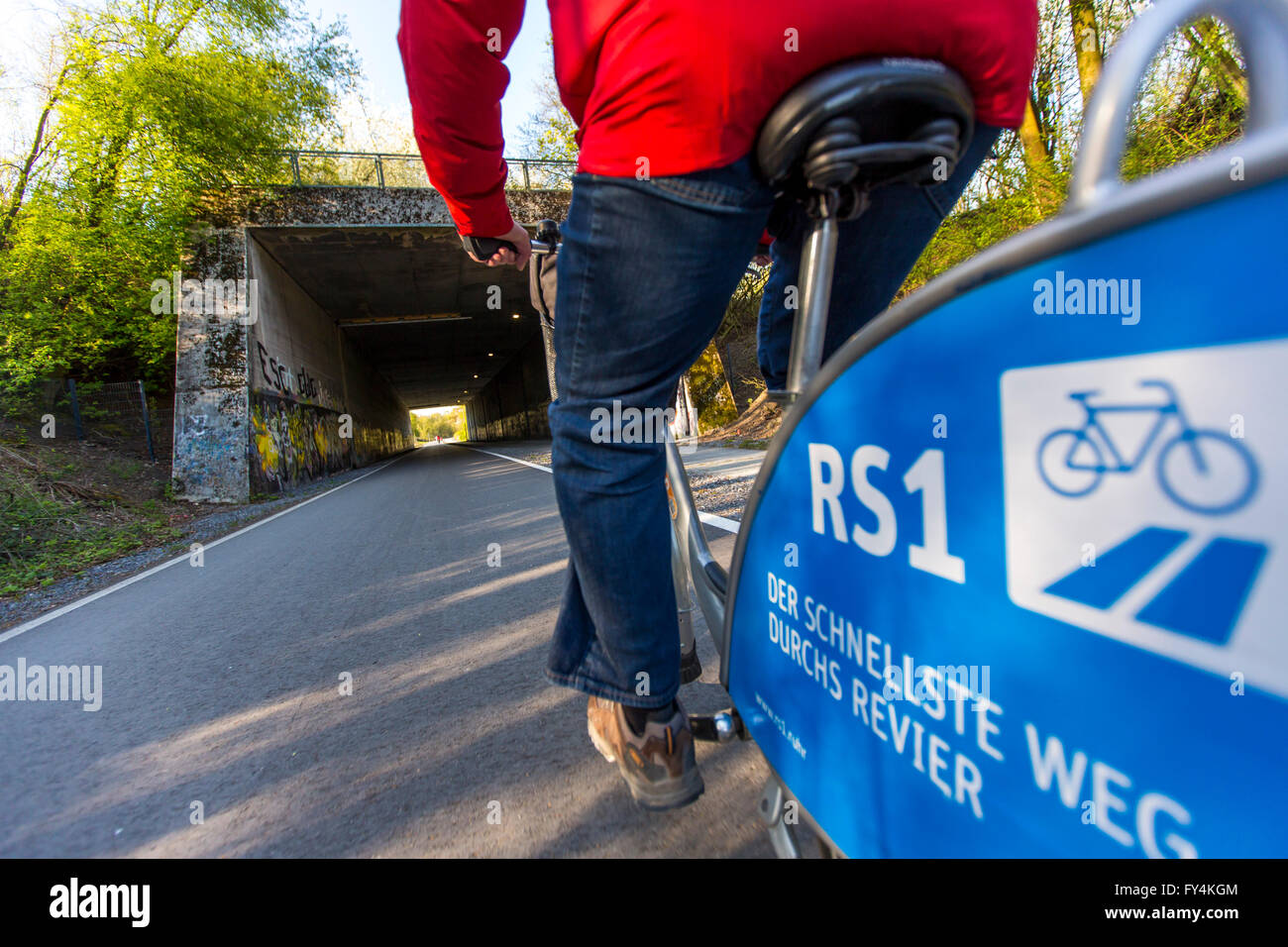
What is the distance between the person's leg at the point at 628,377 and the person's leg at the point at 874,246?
21cm

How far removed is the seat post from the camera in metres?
1.03

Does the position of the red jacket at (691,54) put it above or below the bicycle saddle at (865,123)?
above

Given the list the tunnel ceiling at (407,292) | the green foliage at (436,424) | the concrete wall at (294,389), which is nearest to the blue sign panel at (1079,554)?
the tunnel ceiling at (407,292)

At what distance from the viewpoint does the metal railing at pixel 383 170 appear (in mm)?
15062

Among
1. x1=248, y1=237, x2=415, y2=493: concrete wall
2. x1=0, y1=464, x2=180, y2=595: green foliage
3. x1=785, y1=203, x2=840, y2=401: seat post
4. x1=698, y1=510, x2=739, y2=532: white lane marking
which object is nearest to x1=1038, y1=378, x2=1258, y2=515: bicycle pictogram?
x1=785, y1=203, x2=840, y2=401: seat post

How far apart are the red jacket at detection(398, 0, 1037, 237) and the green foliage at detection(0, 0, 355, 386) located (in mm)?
14521

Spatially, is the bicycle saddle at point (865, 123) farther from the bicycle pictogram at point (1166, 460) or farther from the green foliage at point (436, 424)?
the green foliage at point (436, 424)

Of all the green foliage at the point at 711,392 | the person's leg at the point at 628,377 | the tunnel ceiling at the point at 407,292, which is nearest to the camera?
the person's leg at the point at 628,377

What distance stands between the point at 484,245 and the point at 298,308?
63.1 ft

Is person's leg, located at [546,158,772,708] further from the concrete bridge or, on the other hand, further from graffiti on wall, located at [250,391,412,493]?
graffiti on wall, located at [250,391,412,493]

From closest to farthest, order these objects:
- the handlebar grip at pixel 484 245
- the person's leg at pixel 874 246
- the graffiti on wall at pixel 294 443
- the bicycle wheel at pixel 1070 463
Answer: the bicycle wheel at pixel 1070 463 < the person's leg at pixel 874 246 < the handlebar grip at pixel 484 245 < the graffiti on wall at pixel 294 443

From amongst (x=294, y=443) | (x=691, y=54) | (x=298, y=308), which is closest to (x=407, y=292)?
(x=298, y=308)
